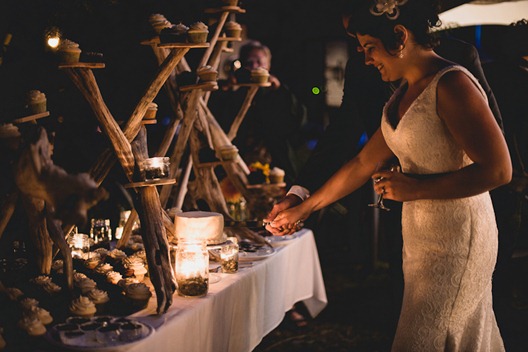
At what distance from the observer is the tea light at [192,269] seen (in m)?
2.30

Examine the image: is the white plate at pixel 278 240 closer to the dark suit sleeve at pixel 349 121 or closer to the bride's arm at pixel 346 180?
the dark suit sleeve at pixel 349 121

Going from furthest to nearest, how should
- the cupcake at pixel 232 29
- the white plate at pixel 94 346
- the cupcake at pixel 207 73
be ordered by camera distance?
the cupcake at pixel 232 29
the cupcake at pixel 207 73
the white plate at pixel 94 346

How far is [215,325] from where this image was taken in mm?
2373

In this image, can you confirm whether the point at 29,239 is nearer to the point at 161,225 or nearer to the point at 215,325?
the point at 161,225

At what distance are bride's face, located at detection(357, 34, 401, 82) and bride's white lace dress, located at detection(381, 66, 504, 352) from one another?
0.18 m

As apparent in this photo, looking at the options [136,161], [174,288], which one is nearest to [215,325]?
[174,288]

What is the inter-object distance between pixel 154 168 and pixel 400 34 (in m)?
1.04

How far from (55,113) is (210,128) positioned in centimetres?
89

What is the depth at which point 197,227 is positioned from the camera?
8.86 feet

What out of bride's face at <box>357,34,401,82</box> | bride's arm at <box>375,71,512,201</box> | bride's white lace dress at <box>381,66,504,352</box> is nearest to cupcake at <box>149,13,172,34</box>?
bride's face at <box>357,34,401,82</box>

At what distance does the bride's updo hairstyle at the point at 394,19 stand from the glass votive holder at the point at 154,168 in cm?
89

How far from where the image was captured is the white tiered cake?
2.69 m

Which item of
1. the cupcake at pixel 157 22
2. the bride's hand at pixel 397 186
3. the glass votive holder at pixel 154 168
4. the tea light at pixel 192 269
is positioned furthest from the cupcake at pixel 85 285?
the cupcake at pixel 157 22

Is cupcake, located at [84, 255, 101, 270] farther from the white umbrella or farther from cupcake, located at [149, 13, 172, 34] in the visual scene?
the white umbrella
